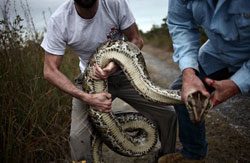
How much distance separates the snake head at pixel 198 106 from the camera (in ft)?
6.50

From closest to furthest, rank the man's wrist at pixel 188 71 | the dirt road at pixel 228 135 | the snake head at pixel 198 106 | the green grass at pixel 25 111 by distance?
the snake head at pixel 198 106 → the man's wrist at pixel 188 71 → the green grass at pixel 25 111 → the dirt road at pixel 228 135

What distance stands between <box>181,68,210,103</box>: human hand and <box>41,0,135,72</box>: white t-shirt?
128 cm

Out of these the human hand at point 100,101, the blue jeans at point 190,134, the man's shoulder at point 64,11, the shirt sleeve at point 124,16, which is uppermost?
the man's shoulder at point 64,11

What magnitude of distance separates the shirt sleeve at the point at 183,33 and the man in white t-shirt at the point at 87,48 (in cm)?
77

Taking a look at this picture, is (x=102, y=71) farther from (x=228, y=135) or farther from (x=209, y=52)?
(x=228, y=135)

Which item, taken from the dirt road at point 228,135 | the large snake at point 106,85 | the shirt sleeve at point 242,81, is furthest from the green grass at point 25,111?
the shirt sleeve at point 242,81

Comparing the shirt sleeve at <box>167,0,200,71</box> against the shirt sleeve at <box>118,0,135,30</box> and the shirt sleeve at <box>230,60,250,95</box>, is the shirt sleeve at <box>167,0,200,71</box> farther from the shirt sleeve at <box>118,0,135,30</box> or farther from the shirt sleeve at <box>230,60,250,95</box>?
the shirt sleeve at <box>118,0,135,30</box>

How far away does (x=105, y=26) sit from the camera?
3.20 m

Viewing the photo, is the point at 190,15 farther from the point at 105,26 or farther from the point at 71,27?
the point at 71,27

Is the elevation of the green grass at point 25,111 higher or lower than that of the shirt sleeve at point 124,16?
lower

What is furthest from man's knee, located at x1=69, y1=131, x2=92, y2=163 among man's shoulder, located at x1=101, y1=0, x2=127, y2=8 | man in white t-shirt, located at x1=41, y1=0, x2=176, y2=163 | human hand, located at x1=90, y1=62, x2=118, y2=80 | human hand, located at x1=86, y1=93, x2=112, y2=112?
man's shoulder, located at x1=101, y1=0, x2=127, y2=8

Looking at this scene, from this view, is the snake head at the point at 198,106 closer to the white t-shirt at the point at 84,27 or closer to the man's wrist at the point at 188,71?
the man's wrist at the point at 188,71

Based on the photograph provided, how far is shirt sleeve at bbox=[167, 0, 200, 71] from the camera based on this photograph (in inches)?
102

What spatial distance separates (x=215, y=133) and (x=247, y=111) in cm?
88
